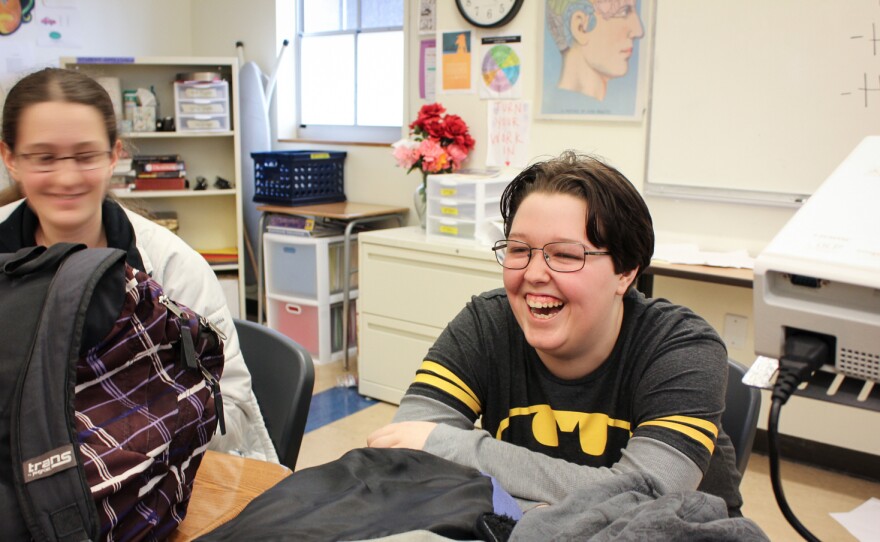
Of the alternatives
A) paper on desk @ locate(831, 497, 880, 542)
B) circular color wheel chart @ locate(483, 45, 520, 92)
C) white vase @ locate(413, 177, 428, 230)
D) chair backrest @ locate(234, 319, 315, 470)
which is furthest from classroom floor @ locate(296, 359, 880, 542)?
circular color wheel chart @ locate(483, 45, 520, 92)

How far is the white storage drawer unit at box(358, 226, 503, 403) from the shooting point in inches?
125

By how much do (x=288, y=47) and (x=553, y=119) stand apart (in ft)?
6.74

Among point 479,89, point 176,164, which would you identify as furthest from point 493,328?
point 176,164

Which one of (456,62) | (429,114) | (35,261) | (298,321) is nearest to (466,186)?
(429,114)

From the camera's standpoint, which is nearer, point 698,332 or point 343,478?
point 343,478

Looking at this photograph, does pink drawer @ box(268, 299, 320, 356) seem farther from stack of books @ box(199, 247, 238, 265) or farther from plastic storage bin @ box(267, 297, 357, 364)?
stack of books @ box(199, 247, 238, 265)

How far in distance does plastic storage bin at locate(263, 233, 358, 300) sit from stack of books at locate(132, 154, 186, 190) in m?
0.56

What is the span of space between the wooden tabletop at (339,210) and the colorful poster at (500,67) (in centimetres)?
82

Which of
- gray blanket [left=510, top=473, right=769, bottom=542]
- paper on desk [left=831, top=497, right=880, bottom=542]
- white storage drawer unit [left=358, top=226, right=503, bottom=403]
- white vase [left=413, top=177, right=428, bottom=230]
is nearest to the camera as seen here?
gray blanket [left=510, top=473, right=769, bottom=542]

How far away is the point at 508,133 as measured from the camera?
11.5ft

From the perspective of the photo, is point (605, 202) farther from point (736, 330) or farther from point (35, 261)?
point (736, 330)

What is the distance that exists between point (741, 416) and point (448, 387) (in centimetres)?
51

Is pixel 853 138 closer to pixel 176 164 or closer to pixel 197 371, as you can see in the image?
pixel 197 371

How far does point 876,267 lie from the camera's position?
687 millimetres
